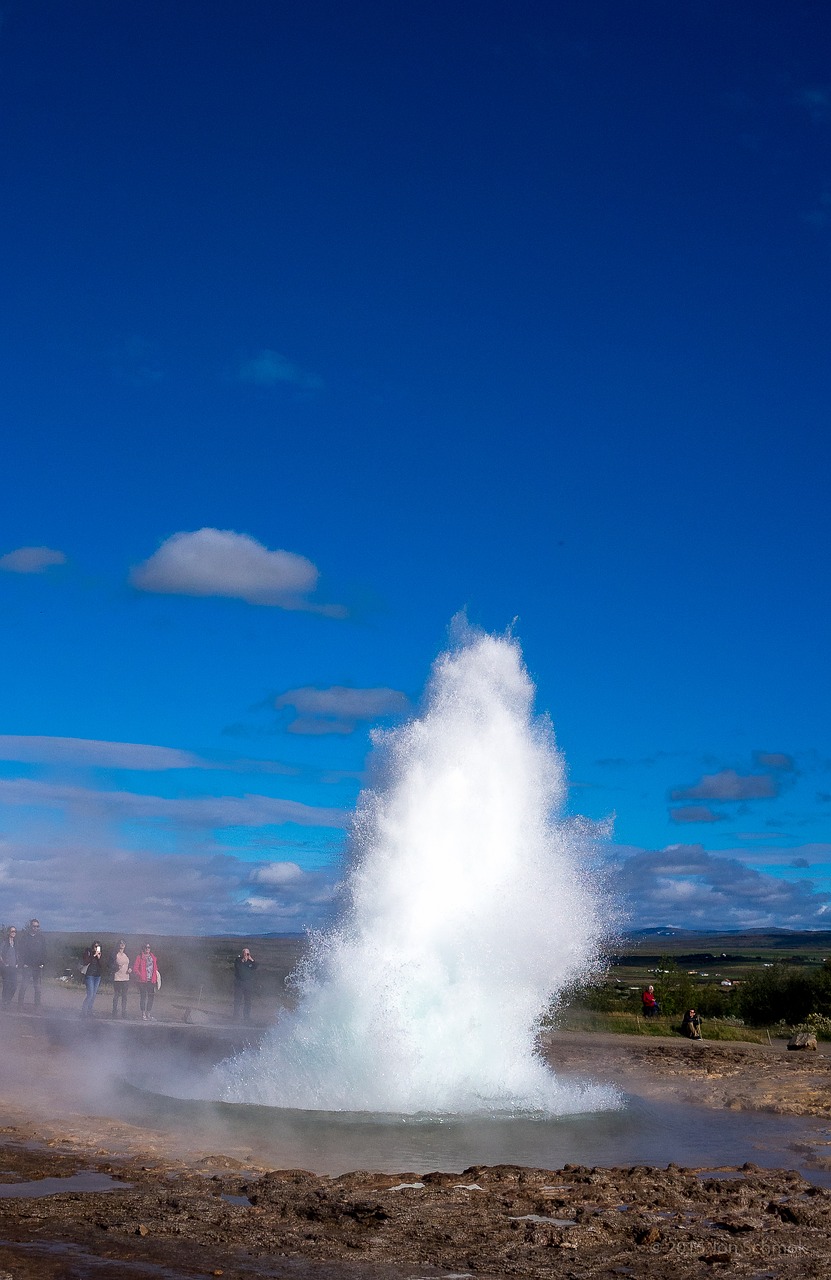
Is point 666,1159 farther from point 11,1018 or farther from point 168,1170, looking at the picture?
point 11,1018

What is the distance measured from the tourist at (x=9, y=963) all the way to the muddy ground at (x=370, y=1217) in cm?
1170

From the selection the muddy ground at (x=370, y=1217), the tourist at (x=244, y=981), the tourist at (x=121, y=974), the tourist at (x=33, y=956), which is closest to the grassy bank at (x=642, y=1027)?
the tourist at (x=244, y=981)

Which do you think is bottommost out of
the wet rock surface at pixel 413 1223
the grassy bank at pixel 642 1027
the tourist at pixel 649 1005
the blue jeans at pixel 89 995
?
the wet rock surface at pixel 413 1223

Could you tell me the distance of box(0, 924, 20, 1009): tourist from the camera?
23.4 meters

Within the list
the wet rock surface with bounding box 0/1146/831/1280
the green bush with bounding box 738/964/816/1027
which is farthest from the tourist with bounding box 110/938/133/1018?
the green bush with bounding box 738/964/816/1027

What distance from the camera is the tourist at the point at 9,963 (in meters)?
23.4

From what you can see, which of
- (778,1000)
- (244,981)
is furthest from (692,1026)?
(778,1000)

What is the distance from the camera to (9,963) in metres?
23.7

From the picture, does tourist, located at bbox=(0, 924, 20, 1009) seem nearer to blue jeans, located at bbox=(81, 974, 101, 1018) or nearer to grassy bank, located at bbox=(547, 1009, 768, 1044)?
blue jeans, located at bbox=(81, 974, 101, 1018)

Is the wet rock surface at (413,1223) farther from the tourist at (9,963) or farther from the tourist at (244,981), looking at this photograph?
the tourist at (9,963)

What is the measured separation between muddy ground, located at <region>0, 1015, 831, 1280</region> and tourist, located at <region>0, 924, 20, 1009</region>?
1170 centimetres

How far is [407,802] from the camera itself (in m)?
16.4

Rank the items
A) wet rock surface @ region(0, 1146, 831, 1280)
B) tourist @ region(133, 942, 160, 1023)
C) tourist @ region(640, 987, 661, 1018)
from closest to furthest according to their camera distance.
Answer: wet rock surface @ region(0, 1146, 831, 1280) → tourist @ region(133, 942, 160, 1023) → tourist @ region(640, 987, 661, 1018)

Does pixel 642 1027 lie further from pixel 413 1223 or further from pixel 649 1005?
pixel 413 1223
